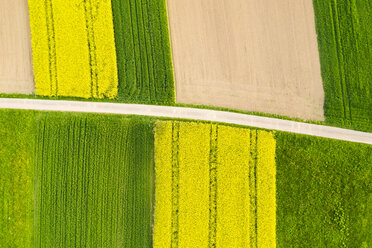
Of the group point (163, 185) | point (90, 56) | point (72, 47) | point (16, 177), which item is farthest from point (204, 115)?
point (16, 177)

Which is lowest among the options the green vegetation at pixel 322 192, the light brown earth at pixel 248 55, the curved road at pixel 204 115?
the green vegetation at pixel 322 192

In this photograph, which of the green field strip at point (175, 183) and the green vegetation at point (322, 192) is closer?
the green field strip at point (175, 183)

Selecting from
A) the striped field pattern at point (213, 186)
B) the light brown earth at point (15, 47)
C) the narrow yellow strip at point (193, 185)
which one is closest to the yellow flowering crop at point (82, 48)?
the light brown earth at point (15, 47)

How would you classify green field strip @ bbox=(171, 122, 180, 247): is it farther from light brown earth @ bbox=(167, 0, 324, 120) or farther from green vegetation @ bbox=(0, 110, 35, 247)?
green vegetation @ bbox=(0, 110, 35, 247)

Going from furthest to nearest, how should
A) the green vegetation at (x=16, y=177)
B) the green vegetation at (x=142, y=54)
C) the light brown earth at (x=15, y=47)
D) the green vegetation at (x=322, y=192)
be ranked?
the light brown earth at (x=15, y=47), the green vegetation at (x=142, y=54), the green vegetation at (x=16, y=177), the green vegetation at (x=322, y=192)

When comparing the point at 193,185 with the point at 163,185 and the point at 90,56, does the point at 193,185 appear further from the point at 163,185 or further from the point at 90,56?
the point at 90,56

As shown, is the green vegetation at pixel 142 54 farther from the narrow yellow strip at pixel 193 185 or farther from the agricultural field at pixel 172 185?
the narrow yellow strip at pixel 193 185
